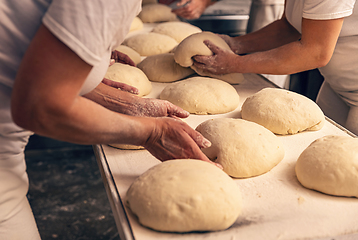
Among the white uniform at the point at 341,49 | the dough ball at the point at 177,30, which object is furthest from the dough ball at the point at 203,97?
the dough ball at the point at 177,30

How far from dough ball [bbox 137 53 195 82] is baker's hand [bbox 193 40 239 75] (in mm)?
186

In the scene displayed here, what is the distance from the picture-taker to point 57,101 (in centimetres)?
74

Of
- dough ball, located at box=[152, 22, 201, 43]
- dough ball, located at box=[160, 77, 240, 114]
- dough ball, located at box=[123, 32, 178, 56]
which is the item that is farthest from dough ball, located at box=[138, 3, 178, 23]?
dough ball, located at box=[160, 77, 240, 114]

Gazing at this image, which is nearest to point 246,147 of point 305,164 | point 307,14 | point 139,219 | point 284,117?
point 305,164

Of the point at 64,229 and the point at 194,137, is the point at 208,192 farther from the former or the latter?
the point at 64,229

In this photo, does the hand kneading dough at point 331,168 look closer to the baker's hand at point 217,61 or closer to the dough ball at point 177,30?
the baker's hand at point 217,61

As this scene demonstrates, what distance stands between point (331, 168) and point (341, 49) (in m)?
0.96

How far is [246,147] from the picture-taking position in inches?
51.5

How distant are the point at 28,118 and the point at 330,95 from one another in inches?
81.2

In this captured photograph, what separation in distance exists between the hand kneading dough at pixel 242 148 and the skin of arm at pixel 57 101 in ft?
1.57

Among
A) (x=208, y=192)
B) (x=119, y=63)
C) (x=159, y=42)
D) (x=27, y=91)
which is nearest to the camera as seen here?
(x=27, y=91)

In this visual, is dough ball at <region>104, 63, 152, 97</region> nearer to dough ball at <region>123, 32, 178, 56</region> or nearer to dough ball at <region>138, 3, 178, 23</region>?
dough ball at <region>123, 32, 178, 56</region>

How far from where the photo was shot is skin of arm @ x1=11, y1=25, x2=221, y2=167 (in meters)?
0.70

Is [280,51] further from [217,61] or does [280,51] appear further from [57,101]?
[57,101]
